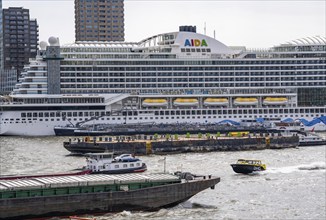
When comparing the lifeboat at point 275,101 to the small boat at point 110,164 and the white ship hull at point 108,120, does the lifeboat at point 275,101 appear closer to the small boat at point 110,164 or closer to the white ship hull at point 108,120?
the white ship hull at point 108,120

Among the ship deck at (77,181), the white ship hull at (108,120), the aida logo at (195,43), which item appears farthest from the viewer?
the aida logo at (195,43)

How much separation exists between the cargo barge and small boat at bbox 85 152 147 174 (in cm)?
1398

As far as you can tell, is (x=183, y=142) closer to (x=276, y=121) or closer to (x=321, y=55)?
(x=276, y=121)

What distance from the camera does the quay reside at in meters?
108

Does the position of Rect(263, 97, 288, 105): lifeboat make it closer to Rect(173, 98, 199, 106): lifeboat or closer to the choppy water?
Rect(173, 98, 199, 106): lifeboat

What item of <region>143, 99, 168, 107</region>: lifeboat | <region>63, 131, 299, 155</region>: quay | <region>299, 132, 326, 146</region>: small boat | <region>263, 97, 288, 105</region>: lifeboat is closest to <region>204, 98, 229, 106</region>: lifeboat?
<region>263, 97, 288, 105</region>: lifeboat

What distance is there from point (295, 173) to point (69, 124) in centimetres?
6528

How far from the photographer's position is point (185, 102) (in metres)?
154

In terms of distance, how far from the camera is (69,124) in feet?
478

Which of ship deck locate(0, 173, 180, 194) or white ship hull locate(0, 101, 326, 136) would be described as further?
white ship hull locate(0, 101, 326, 136)

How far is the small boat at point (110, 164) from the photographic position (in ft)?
268

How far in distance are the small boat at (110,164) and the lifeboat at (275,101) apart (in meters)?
73.6

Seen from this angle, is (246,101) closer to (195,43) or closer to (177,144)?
(195,43)

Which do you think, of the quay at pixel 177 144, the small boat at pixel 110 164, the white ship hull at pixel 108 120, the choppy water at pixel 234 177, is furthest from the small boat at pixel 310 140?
the small boat at pixel 110 164
